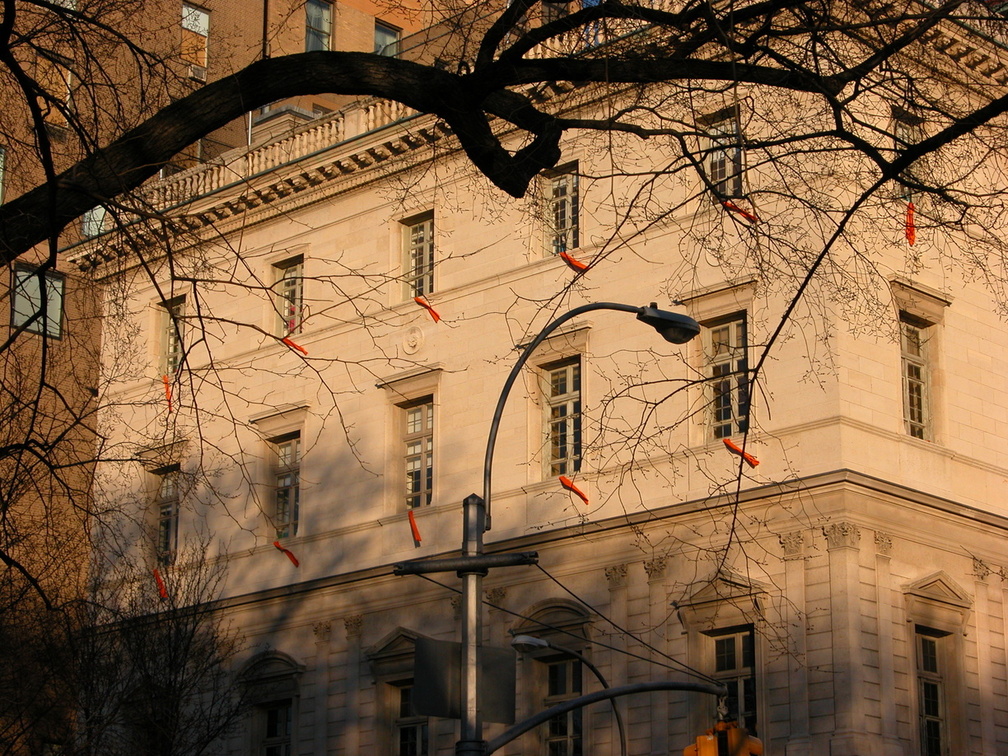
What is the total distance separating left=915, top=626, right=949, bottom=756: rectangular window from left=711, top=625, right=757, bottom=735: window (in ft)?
9.70

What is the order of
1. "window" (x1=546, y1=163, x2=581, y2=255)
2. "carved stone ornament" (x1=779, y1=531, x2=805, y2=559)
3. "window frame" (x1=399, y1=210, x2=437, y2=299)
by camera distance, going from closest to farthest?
"carved stone ornament" (x1=779, y1=531, x2=805, y2=559), "window" (x1=546, y1=163, x2=581, y2=255), "window frame" (x1=399, y1=210, x2=437, y2=299)

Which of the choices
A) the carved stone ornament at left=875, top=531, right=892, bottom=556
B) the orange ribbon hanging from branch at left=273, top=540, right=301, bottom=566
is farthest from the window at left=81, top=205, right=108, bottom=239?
the carved stone ornament at left=875, top=531, right=892, bottom=556

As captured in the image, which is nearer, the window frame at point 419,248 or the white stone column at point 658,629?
the white stone column at point 658,629

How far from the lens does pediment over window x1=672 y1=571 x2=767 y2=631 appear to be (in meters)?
31.8

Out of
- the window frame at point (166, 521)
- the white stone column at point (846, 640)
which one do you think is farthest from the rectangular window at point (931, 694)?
the window frame at point (166, 521)

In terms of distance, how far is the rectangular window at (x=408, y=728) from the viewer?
3691 cm

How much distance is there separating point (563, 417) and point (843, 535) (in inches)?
277

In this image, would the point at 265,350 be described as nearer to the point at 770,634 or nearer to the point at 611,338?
the point at 611,338

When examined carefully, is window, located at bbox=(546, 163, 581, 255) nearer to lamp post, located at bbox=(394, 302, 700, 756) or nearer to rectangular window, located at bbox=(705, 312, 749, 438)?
rectangular window, located at bbox=(705, 312, 749, 438)

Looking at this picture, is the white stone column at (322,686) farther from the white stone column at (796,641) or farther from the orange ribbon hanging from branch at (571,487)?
the white stone column at (796,641)

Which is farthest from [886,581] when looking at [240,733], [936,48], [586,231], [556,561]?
[936,48]

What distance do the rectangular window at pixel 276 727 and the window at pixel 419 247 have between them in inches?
382

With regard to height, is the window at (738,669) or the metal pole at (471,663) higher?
the window at (738,669)

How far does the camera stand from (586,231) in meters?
36.8
